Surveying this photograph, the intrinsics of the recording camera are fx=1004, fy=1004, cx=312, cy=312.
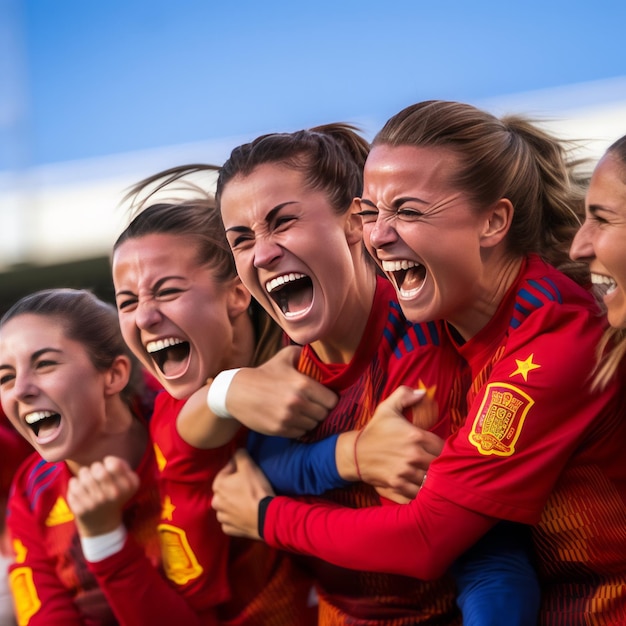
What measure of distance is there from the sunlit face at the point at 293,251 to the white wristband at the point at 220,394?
11 centimetres

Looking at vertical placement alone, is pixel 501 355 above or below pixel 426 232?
below

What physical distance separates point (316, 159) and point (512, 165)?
245 millimetres

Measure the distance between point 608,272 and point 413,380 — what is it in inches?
10.1

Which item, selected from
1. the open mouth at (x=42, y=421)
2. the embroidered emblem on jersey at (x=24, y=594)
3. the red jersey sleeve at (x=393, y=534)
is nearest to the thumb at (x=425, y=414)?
the red jersey sleeve at (x=393, y=534)

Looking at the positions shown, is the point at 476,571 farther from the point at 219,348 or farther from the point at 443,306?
the point at 219,348

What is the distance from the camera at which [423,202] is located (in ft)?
3.40

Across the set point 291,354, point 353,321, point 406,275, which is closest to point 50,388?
point 291,354

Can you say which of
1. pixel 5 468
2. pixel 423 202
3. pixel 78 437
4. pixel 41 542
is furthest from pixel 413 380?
pixel 5 468

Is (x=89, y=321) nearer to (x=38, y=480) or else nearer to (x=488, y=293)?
(x=38, y=480)

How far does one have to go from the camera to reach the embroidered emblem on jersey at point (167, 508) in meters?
1.34

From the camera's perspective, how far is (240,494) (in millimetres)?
1241

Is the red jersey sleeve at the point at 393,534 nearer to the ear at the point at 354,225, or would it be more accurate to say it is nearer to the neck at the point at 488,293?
the neck at the point at 488,293

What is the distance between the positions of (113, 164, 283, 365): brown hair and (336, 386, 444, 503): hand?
269 mm

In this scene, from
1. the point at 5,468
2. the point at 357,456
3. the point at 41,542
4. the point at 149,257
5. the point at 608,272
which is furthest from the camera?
the point at 5,468
